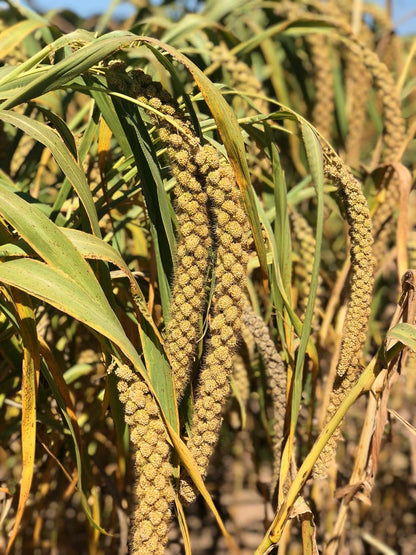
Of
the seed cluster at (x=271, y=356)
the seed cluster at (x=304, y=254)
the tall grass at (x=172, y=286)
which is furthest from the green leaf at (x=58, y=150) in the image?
the seed cluster at (x=304, y=254)

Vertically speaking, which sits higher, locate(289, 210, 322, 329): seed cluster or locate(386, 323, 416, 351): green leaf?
locate(289, 210, 322, 329): seed cluster

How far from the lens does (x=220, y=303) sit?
0.76m

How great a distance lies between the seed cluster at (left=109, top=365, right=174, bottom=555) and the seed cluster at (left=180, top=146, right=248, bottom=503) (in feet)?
0.19

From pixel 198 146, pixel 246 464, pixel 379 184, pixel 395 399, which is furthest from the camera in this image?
pixel 246 464

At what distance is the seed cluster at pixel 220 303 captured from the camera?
73 centimetres

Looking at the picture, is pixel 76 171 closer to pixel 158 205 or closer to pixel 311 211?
pixel 158 205

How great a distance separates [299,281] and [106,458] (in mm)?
667

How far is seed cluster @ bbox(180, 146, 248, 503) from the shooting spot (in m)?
0.73

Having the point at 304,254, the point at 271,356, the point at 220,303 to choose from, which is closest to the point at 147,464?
the point at 220,303

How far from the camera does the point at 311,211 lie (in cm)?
186

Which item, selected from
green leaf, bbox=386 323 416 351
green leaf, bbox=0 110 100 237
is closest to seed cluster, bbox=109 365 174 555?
green leaf, bbox=0 110 100 237

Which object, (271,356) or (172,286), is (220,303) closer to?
(172,286)

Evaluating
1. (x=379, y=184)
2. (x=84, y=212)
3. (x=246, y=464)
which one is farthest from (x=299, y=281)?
(x=246, y=464)

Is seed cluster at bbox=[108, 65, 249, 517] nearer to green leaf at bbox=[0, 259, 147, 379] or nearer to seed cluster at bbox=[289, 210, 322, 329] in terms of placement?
green leaf at bbox=[0, 259, 147, 379]
